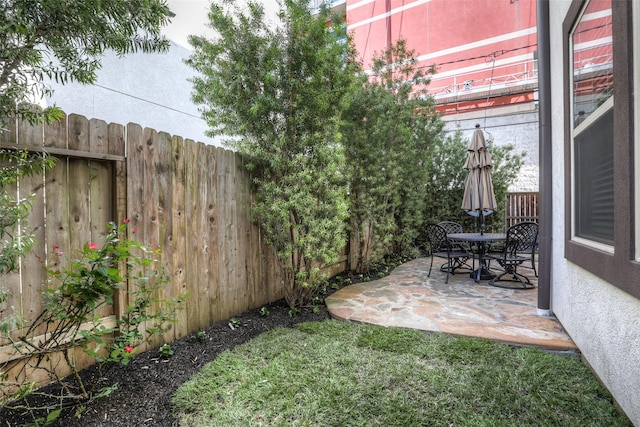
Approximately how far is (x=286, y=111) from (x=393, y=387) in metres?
2.69

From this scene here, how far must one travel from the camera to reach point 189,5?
148 inches

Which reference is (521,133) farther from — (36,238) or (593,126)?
(36,238)

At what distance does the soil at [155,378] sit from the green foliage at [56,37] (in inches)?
63.5

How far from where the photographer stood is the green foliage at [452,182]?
301 inches

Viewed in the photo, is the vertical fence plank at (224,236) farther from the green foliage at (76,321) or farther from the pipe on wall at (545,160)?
the pipe on wall at (545,160)

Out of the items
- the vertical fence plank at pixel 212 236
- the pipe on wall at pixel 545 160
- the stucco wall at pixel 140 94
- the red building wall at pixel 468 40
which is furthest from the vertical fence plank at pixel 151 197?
the red building wall at pixel 468 40

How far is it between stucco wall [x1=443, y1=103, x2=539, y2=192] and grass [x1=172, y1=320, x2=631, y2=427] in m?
7.63

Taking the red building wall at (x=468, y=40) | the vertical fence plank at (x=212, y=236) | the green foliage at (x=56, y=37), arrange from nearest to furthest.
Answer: the green foliage at (x=56, y=37)
the vertical fence plank at (x=212, y=236)
the red building wall at (x=468, y=40)

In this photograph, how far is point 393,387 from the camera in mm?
2131

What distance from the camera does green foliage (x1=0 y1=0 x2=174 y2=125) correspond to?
139 centimetres

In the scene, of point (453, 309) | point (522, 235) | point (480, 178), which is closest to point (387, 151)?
point (480, 178)

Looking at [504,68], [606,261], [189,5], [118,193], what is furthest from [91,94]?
[504,68]

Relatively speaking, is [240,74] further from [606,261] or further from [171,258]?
[606,261]

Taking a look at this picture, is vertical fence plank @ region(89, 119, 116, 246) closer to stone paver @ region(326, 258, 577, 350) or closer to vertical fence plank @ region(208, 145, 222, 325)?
vertical fence plank @ region(208, 145, 222, 325)
